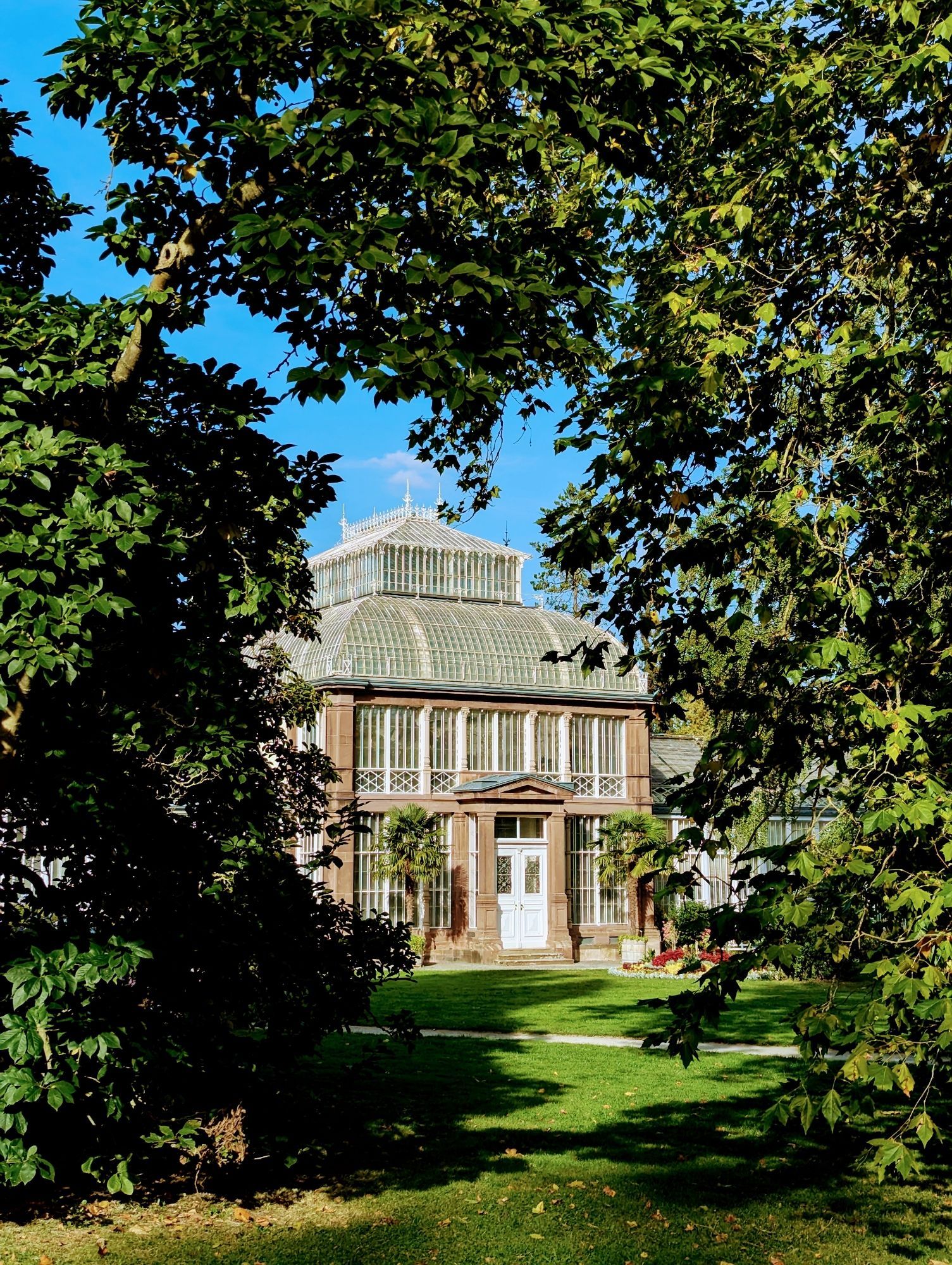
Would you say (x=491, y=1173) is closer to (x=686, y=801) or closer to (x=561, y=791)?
(x=686, y=801)

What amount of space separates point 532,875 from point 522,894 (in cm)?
53

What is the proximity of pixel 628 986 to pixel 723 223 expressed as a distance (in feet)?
56.4

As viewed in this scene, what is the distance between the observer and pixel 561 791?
99.3ft

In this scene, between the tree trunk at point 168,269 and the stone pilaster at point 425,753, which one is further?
the stone pilaster at point 425,753

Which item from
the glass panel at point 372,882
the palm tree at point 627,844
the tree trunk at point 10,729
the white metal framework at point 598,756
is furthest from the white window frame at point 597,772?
the tree trunk at point 10,729

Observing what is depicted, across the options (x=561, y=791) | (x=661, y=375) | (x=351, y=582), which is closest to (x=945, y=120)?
(x=661, y=375)

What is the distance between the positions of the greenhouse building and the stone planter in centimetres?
217

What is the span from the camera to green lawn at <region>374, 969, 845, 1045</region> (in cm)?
1628

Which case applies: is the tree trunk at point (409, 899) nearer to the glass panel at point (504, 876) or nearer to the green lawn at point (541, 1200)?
the glass panel at point (504, 876)

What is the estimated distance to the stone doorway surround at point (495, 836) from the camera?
29.2 meters

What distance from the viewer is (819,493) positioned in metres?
6.85

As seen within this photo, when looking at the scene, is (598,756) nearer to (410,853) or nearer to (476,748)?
(476,748)

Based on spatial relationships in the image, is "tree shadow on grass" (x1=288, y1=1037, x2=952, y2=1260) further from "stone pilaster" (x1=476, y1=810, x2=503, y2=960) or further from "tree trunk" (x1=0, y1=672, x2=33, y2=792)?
"stone pilaster" (x1=476, y1=810, x2=503, y2=960)

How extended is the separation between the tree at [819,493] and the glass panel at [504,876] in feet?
73.5
